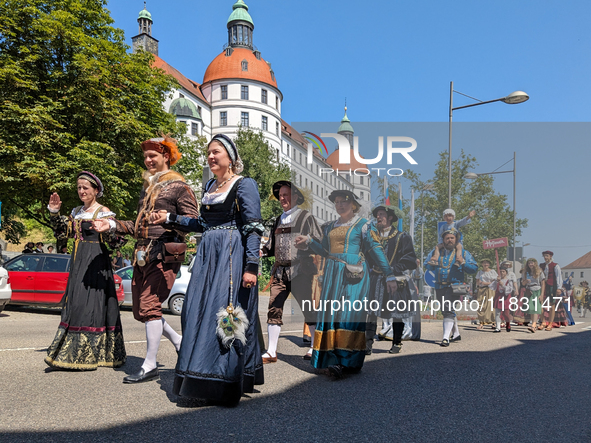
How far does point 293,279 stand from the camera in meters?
6.36

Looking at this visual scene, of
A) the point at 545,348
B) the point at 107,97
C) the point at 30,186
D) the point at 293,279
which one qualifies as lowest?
the point at 545,348

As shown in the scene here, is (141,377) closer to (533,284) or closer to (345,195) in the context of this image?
(345,195)

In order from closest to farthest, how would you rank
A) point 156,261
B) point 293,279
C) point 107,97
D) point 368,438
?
1. point 368,438
2. point 156,261
3. point 293,279
4. point 107,97

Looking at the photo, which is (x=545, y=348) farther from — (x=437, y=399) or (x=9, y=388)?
(x=9, y=388)

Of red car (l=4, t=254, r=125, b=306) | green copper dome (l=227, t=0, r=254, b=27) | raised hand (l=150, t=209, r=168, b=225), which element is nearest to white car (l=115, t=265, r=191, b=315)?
red car (l=4, t=254, r=125, b=306)

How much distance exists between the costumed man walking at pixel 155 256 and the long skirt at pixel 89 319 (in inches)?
20.4

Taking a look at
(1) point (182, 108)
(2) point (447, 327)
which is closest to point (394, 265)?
(2) point (447, 327)

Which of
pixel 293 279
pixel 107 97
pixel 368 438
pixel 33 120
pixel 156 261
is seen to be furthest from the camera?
pixel 107 97

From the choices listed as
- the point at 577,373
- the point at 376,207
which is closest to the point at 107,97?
the point at 376,207

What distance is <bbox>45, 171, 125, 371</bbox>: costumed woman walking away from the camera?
4855mm

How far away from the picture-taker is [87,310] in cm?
493

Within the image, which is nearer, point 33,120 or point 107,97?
point 33,120

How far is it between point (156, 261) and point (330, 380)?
6.70ft

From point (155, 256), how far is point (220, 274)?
0.88 m
